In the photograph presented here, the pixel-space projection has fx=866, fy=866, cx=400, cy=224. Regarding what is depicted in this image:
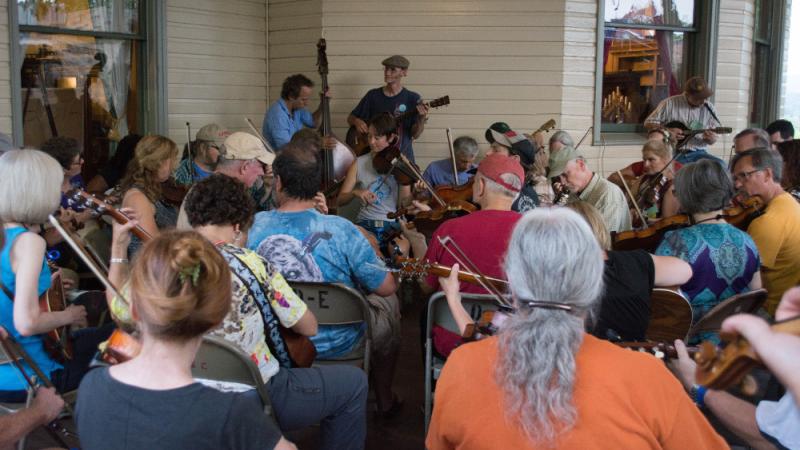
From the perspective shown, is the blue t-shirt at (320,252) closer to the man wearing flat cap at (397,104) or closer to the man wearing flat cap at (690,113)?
the man wearing flat cap at (397,104)

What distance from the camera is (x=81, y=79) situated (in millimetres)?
6273

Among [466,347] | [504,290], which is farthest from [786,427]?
[504,290]

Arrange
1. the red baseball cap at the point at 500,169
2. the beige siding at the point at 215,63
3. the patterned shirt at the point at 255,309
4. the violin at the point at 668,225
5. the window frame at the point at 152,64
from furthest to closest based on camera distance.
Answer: the beige siding at the point at 215,63, the window frame at the point at 152,64, the violin at the point at 668,225, the red baseball cap at the point at 500,169, the patterned shirt at the point at 255,309

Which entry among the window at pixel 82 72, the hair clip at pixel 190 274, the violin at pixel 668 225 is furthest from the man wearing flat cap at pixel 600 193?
the window at pixel 82 72

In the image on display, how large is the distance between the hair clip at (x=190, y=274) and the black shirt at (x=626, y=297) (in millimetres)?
1467

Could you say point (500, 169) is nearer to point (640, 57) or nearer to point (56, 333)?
point (56, 333)

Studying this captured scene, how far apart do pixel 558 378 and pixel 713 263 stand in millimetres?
1771

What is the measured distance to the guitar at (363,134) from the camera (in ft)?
21.4

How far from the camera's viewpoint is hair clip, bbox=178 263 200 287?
1.77 meters

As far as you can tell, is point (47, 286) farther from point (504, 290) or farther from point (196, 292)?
point (504, 290)

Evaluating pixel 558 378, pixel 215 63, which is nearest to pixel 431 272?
pixel 558 378

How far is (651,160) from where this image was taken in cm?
568

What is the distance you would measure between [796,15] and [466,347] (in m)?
9.96

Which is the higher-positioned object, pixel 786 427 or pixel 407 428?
pixel 786 427
